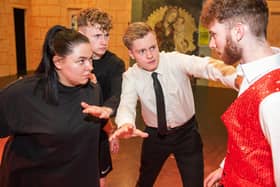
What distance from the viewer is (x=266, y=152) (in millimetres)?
1022

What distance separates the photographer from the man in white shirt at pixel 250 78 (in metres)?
0.99

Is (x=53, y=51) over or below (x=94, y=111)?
over

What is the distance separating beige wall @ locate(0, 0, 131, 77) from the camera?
8.23 m

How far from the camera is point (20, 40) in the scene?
357 inches

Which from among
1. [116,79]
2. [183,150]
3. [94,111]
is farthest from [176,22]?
[94,111]

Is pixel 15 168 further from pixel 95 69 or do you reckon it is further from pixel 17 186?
pixel 95 69

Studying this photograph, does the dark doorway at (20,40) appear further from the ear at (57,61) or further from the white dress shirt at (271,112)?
the white dress shirt at (271,112)

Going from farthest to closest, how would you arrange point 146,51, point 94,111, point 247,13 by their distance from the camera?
1. point 146,51
2. point 94,111
3. point 247,13

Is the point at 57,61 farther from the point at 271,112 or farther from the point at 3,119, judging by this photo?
the point at 271,112

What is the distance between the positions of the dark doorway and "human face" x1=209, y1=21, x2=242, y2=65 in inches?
336

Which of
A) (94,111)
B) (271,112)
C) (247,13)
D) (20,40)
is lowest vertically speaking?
(20,40)

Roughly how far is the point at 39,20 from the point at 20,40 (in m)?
0.79

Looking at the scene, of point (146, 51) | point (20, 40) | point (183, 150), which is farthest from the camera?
point (20, 40)

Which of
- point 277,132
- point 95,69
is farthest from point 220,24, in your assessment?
point 95,69
